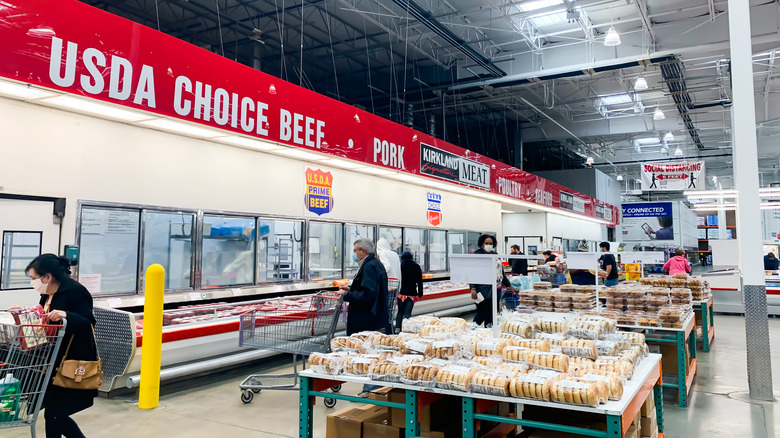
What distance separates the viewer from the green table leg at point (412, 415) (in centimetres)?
284

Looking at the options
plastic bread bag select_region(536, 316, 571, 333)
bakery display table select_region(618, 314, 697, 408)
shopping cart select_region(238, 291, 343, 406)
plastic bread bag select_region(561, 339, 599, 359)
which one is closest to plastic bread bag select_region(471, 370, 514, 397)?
plastic bread bag select_region(561, 339, 599, 359)

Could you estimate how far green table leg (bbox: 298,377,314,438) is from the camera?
3.12m

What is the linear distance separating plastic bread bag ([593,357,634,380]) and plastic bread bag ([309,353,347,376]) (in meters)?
1.47

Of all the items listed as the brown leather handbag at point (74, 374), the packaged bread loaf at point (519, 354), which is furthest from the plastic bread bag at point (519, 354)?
the brown leather handbag at point (74, 374)

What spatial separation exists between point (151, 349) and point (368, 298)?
2.02 meters

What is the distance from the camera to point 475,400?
9.11 ft

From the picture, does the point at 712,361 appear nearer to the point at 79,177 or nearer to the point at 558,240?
the point at 79,177

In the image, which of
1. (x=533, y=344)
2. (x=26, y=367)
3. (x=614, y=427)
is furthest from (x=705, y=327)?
(x=26, y=367)

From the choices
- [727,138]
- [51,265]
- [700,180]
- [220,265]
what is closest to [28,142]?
[51,265]

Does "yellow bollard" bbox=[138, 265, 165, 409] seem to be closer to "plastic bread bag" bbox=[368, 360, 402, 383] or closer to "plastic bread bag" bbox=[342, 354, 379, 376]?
"plastic bread bag" bbox=[342, 354, 379, 376]

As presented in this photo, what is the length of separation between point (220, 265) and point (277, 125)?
201cm

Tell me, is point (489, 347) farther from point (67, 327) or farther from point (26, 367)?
point (26, 367)

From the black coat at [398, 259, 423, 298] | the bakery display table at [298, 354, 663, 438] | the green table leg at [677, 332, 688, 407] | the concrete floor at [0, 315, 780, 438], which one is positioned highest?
the black coat at [398, 259, 423, 298]

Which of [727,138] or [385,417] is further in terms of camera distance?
[727,138]
